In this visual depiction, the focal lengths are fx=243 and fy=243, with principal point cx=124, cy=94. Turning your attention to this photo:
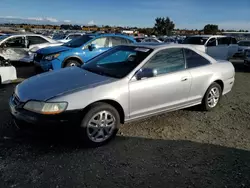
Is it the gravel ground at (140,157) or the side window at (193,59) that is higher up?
the side window at (193,59)

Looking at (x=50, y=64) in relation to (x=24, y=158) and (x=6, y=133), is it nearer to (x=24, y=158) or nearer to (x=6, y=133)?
(x=6, y=133)

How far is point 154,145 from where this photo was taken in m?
3.67

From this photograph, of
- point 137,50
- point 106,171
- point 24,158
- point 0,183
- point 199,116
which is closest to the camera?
point 0,183

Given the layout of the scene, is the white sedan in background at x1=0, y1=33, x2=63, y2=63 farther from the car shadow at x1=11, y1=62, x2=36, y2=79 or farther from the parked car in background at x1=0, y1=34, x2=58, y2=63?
the car shadow at x1=11, y1=62, x2=36, y2=79

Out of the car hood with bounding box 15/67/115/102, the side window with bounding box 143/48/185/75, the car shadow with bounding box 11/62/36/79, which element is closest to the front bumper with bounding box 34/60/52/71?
the car shadow with bounding box 11/62/36/79

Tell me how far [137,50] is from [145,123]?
1.34 meters

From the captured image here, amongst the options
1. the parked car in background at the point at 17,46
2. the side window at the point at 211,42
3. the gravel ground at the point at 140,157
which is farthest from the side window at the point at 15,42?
the side window at the point at 211,42

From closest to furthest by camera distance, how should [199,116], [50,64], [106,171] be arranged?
[106,171] → [199,116] → [50,64]

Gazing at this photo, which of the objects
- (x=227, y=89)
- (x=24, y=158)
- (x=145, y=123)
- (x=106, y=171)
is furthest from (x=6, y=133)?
(x=227, y=89)

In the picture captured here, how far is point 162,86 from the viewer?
4.05m

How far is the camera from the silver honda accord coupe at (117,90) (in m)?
3.26

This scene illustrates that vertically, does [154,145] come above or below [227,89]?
below

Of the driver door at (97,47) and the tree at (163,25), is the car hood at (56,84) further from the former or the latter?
the tree at (163,25)

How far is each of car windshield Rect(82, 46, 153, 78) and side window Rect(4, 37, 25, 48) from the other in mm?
7126
